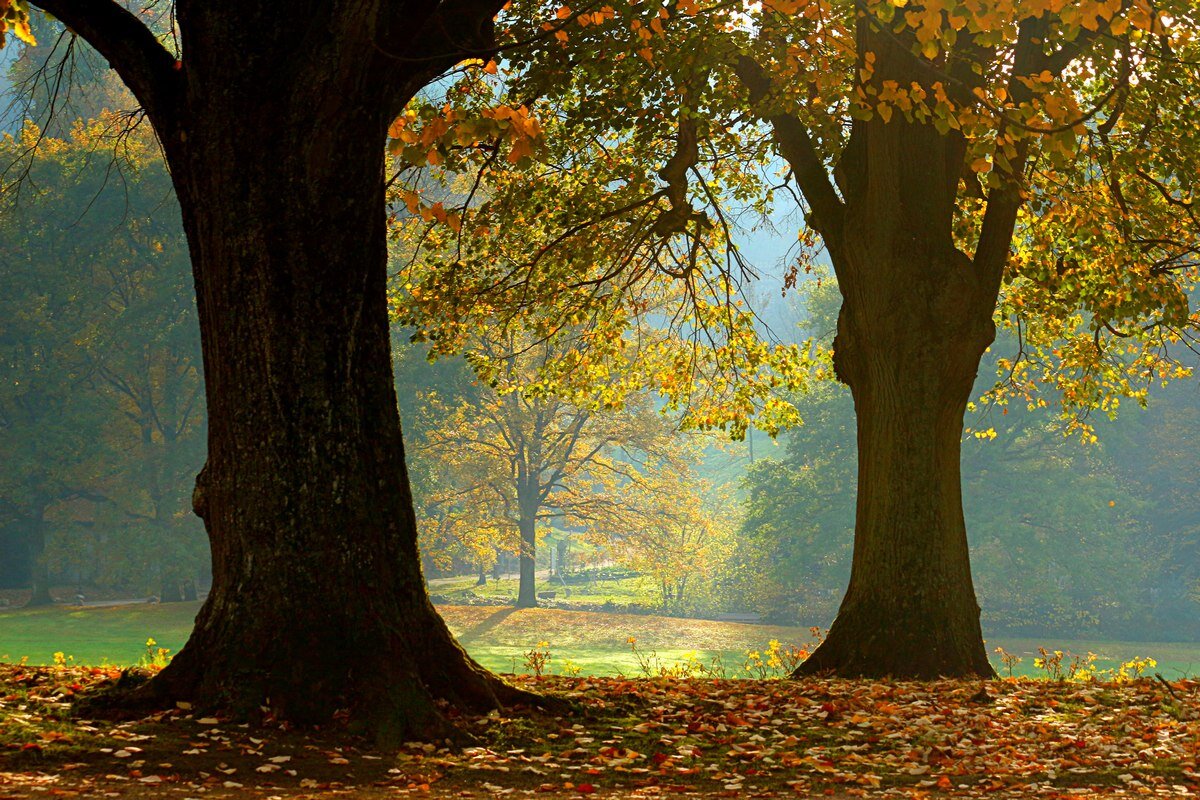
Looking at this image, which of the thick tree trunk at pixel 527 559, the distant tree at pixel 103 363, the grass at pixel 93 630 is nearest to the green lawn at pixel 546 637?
the grass at pixel 93 630

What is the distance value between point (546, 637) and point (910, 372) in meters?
26.9

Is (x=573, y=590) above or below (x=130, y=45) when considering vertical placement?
below

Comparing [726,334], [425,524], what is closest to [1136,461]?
[425,524]

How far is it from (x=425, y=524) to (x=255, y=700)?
32321 mm

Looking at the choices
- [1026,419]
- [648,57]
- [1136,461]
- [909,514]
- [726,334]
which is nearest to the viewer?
[648,57]

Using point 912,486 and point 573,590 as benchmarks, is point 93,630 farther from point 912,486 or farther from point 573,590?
point 573,590

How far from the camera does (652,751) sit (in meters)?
6.14

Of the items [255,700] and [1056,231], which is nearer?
[255,700]

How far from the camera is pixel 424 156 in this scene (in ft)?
21.8

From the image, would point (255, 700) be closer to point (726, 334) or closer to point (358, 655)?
point (358, 655)

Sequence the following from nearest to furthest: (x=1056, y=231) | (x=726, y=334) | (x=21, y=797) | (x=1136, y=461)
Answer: (x=21, y=797) < (x=1056, y=231) < (x=726, y=334) < (x=1136, y=461)

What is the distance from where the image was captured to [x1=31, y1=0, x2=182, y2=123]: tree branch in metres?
6.36

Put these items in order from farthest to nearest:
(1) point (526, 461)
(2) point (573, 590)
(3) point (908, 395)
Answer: (2) point (573, 590), (1) point (526, 461), (3) point (908, 395)

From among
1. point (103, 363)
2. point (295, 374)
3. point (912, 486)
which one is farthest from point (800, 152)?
point (103, 363)
